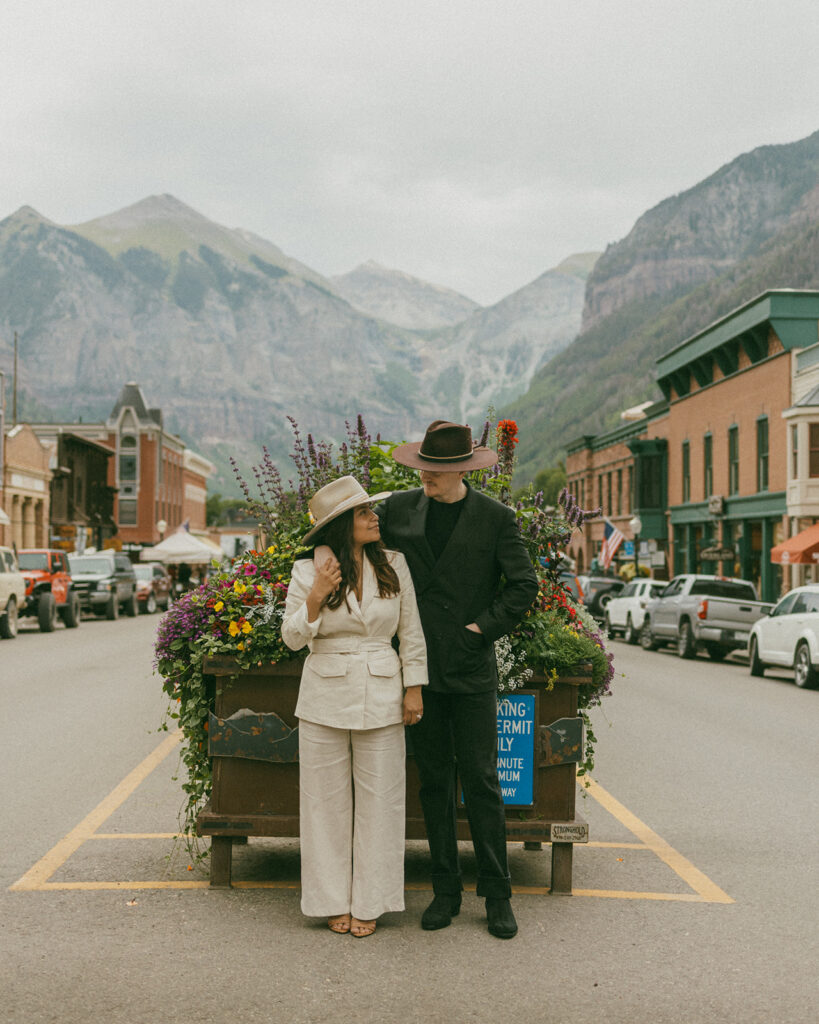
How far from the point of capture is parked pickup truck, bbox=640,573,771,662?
25.3m

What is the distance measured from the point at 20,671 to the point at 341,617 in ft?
49.2

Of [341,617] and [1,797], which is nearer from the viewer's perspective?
[341,617]

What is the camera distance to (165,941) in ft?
16.5

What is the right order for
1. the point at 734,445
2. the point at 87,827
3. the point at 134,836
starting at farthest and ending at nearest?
the point at 734,445 < the point at 87,827 < the point at 134,836

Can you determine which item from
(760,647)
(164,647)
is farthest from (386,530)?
(760,647)

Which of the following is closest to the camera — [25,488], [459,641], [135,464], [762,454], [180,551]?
[459,641]

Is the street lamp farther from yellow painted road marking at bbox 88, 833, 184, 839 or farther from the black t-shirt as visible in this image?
the black t-shirt

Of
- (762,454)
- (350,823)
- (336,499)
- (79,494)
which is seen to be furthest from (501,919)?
(79,494)

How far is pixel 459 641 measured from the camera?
17.3 ft

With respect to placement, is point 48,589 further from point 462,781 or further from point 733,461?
point 462,781

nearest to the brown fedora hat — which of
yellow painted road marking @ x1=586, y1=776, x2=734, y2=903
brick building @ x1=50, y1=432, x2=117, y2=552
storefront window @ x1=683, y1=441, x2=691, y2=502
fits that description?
yellow painted road marking @ x1=586, y1=776, x2=734, y2=903

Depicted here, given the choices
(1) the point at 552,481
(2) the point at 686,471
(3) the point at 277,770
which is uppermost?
(1) the point at 552,481

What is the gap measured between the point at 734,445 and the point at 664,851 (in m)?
38.6

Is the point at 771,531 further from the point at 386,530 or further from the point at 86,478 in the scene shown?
the point at 86,478
